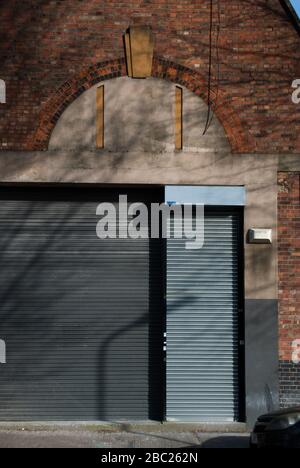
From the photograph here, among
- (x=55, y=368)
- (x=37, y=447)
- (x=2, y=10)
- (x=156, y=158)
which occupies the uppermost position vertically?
(x=2, y=10)

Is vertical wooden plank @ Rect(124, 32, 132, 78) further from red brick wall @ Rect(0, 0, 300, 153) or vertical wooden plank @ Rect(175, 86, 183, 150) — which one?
vertical wooden plank @ Rect(175, 86, 183, 150)

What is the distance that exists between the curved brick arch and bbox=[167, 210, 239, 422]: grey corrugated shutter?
1606 mm

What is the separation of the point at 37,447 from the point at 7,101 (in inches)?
244

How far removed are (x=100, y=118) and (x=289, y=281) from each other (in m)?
4.58

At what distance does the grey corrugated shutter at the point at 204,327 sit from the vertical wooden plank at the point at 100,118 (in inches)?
89.8

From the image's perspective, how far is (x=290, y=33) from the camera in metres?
13.5

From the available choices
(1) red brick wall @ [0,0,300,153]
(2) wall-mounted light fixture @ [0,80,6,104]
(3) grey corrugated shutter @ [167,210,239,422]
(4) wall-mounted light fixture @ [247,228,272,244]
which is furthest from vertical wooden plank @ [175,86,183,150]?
(2) wall-mounted light fixture @ [0,80,6,104]

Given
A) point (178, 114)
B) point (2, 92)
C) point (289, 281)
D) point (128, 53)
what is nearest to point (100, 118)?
point (128, 53)

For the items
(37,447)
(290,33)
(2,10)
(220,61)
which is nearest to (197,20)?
(220,61)

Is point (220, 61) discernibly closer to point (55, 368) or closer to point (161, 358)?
point (161, 358)

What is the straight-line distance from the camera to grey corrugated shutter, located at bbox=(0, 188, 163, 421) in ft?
43.5

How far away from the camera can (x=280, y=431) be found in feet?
28.7
